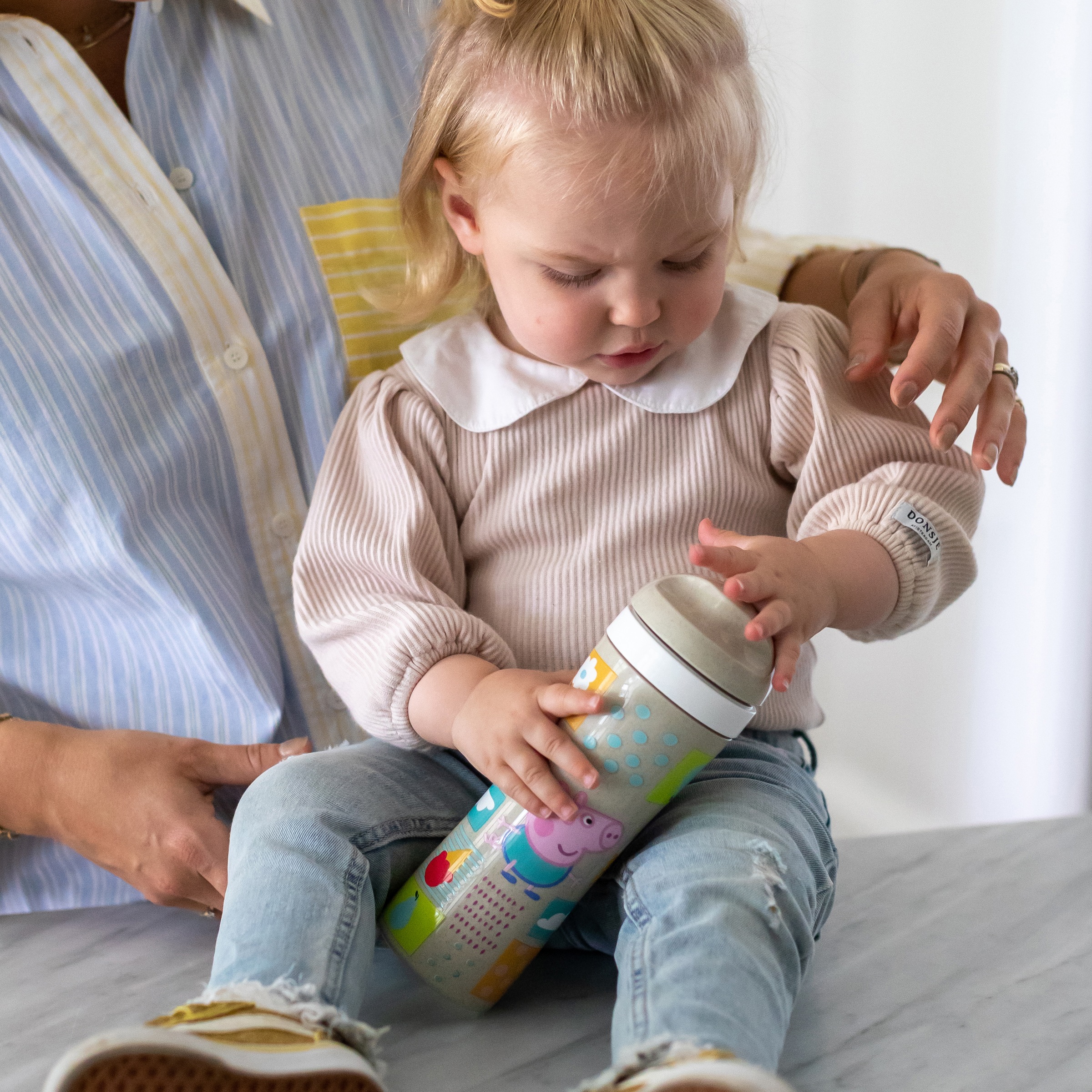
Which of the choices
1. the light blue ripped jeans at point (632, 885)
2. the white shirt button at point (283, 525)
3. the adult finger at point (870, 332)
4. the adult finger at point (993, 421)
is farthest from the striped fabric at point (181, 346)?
the adult finger at point (993, 421)

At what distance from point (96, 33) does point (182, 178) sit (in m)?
0.18

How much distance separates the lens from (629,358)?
40.0 inches

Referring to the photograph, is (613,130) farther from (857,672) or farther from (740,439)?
(857,672)

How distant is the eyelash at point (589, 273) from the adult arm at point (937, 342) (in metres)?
0.17

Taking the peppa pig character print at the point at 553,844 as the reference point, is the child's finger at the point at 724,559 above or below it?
above

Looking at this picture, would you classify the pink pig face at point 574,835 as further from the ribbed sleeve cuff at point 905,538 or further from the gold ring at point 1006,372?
the gold ring at point 1006,372

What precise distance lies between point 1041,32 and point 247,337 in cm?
126

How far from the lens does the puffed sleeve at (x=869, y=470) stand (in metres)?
0.95

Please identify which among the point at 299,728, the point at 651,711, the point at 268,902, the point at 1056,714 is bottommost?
the point at 1056,714

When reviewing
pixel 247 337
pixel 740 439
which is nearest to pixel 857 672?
pixel 740 439

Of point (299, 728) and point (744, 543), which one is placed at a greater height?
point (744, 543)

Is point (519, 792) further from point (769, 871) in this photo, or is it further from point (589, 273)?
point (589, 273)

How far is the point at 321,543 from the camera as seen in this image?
1060 millimetres

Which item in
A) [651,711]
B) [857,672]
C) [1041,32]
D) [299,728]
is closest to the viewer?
[651,711]
